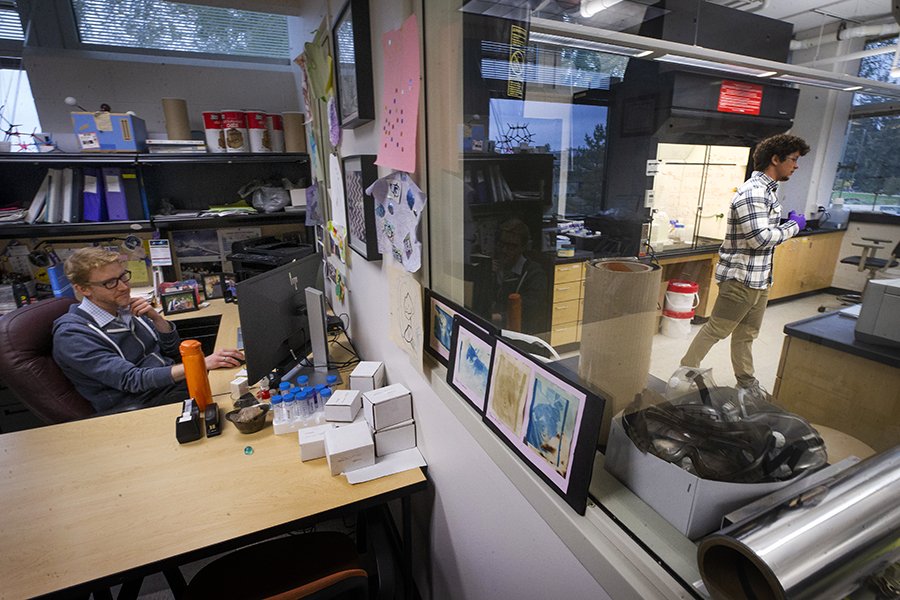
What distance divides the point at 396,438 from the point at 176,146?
8.22 feet

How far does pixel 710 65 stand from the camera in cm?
54

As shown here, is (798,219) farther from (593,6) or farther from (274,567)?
(274,567)

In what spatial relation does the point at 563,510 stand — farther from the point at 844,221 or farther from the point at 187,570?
the point at 187,570

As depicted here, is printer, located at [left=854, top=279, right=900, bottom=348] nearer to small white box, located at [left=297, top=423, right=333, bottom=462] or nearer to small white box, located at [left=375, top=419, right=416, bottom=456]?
small white box, located at [left=375, top=419, right=416, bottom=456]

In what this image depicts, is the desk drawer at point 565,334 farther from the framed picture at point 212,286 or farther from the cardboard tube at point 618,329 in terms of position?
the framed picture at point 212,286

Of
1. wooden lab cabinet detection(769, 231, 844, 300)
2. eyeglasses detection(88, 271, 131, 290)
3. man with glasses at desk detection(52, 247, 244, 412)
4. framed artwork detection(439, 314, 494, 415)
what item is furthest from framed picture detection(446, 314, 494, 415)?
eyeglasses detection(88, 271, 131, 290)

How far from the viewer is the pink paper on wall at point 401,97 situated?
99cm

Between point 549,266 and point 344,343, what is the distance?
1480mm

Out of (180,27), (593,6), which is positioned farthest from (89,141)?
(593,6)

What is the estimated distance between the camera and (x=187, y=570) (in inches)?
72.6

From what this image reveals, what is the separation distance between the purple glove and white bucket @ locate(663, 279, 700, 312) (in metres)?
0.12

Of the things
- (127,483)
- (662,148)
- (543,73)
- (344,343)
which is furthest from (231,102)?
(662,148)

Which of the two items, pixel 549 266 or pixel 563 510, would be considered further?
pixel 549 266

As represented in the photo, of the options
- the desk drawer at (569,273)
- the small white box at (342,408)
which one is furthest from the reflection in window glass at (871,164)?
the small white box at (342,408)
